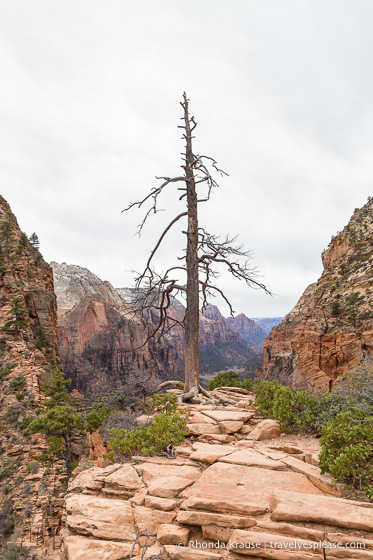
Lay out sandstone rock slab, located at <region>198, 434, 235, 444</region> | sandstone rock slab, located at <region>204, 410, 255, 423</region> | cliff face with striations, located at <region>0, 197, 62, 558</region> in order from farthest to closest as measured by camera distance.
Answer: cliff face with striations, located at <region>0, 197, 62, 558</region> < sandstone rock slab, located at <region>204, 410, 255, 423</region> < sandstone rock slab, located at <region>198, 434, 235, 444</region>

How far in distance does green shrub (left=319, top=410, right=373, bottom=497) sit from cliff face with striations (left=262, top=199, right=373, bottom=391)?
1832 cm

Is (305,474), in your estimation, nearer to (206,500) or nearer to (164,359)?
(206,500)

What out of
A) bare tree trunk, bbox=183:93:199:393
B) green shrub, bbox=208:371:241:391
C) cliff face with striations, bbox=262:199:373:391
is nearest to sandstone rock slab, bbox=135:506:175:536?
bare tree trunk, bbox=183:93:199:393

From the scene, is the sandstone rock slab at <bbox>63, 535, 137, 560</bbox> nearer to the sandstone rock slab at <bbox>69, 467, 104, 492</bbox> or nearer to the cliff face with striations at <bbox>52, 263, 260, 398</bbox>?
the sandstone rock slab at <bbox>69, 467, 104, 492</bbox>

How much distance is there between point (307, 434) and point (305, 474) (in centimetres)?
208

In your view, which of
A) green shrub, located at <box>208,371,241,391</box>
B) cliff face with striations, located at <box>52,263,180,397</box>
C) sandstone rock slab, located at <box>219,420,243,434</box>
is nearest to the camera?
sandstone rock slab, located at <box>219,420,243,434</box>

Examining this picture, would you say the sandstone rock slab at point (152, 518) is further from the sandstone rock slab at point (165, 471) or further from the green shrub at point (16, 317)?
the green shrub at point (16, 317)

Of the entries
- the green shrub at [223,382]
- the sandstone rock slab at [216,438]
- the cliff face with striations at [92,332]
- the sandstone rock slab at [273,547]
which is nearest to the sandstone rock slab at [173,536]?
the sandstone rock slab at [273,547]

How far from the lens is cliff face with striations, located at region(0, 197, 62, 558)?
13.4 m

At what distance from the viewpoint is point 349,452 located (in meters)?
3.91

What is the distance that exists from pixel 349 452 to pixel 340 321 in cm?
2672

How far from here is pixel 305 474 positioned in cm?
423

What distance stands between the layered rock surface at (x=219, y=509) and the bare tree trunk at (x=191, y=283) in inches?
158

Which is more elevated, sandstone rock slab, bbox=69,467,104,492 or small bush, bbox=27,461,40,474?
sandstone rock slab, bbox=69,467,104,492
